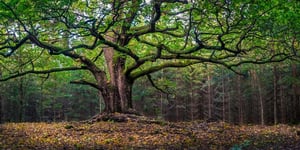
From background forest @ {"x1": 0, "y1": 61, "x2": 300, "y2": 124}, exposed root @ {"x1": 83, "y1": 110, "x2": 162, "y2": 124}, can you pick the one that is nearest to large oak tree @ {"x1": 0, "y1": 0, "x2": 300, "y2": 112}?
exposed root @ {"x1": 83, "y1": 110, "x2": 162, "y2": 124}

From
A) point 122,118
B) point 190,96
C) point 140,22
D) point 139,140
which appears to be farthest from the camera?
point 190,96

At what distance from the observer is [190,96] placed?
46406 mm

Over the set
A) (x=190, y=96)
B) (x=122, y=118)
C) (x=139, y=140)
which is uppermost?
(x=190, y=96)

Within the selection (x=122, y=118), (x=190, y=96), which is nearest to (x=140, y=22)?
(x=122, y=118)

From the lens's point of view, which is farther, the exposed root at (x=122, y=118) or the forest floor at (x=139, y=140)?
the exposed root at (x=122, y=118)

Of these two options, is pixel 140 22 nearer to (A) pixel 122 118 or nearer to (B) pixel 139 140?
(B) pixel 139 140

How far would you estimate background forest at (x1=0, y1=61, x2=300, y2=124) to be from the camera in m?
36.4

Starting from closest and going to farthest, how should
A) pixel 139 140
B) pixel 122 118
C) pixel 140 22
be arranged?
pixel 140 22
pixel 139 140
pixel 122 118

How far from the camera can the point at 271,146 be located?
1023 cm

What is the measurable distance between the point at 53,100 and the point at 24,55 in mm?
37708

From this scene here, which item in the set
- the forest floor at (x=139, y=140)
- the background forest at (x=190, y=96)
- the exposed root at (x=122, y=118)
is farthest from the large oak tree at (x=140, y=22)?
the background forest at (x=190, y=96)

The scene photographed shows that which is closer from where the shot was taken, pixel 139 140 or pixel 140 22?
pixel 140 22

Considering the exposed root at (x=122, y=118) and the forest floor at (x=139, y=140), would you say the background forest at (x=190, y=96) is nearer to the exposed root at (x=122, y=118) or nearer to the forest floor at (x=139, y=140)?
the exposed root at (x=122, y=118)

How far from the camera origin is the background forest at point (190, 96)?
1433 inches
